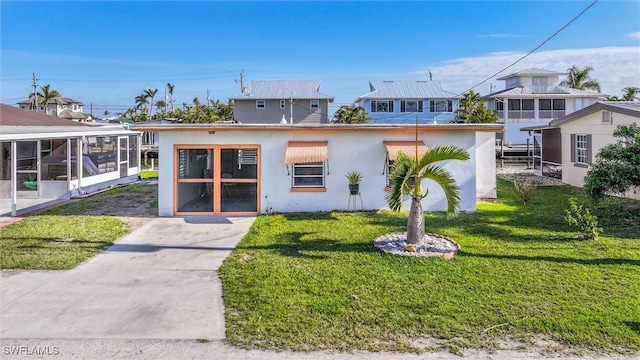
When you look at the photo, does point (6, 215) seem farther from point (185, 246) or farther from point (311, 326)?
point (311, 326)

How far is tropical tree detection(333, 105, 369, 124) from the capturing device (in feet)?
148

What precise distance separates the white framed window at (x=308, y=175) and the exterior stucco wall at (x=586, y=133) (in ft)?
38.7

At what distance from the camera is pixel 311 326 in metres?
5.53

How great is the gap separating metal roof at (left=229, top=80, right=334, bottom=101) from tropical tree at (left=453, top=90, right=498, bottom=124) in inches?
575

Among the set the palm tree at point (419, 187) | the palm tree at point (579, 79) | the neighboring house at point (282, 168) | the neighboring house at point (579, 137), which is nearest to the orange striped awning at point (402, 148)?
the neighboring house at point (282, 168)

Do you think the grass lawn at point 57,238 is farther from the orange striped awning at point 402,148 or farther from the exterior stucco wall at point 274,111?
the exterior stucco wall at point 274,111

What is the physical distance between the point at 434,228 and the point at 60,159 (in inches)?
605

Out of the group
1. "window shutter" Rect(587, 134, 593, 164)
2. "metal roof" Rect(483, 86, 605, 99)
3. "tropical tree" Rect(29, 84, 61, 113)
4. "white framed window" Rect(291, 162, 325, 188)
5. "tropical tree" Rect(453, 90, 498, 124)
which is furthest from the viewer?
"tropical tree" Rect(29, 84, 61, 113)

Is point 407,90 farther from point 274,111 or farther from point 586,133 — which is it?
point 586,133

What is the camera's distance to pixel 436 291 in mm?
6668

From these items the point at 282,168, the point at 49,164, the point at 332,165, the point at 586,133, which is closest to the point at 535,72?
the point at 586,133

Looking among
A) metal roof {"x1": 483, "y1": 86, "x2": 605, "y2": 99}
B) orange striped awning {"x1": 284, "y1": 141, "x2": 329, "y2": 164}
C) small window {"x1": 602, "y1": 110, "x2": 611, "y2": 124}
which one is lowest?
orange striped awning {"x1": 284, "y1": 141, "x2": 329, "y2": 164}

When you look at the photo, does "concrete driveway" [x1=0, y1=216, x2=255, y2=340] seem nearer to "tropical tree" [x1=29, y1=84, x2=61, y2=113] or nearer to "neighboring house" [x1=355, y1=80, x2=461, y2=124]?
"neighboring house" [x1=355, y1=80, x2=461, y2=124]

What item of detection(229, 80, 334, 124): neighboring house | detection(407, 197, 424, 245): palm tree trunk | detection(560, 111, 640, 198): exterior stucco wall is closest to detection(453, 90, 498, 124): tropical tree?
detection(229, 80, 334, 124): neighboring house
